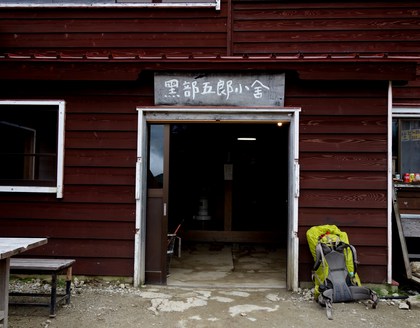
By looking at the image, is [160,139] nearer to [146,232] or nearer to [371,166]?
[146,232]

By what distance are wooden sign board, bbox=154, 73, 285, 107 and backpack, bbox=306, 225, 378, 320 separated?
208cm

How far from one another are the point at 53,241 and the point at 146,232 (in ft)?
4.53

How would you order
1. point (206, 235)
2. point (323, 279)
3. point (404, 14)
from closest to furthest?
point (323, 279) < point (404, 14) < point (206, 235)

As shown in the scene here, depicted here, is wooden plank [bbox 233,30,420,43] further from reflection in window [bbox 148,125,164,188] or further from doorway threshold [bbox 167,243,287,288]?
doorway threshold [bbox 167,243,287,288]

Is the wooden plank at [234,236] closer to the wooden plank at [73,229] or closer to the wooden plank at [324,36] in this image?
the wooden plank at [73,229]

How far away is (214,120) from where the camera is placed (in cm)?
560

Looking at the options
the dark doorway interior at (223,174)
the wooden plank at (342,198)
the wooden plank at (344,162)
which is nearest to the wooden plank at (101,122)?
the wooden plank at (344,162)

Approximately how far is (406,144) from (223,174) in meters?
5.41

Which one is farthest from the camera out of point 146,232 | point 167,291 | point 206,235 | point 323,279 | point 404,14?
point 206,235

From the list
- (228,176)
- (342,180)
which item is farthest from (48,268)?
(228,176)

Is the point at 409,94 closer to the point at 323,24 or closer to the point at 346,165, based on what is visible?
the point at 323,24

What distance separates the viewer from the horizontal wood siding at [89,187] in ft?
18.4

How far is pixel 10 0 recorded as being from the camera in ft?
21.1

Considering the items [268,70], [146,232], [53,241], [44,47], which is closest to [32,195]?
[53,241]
